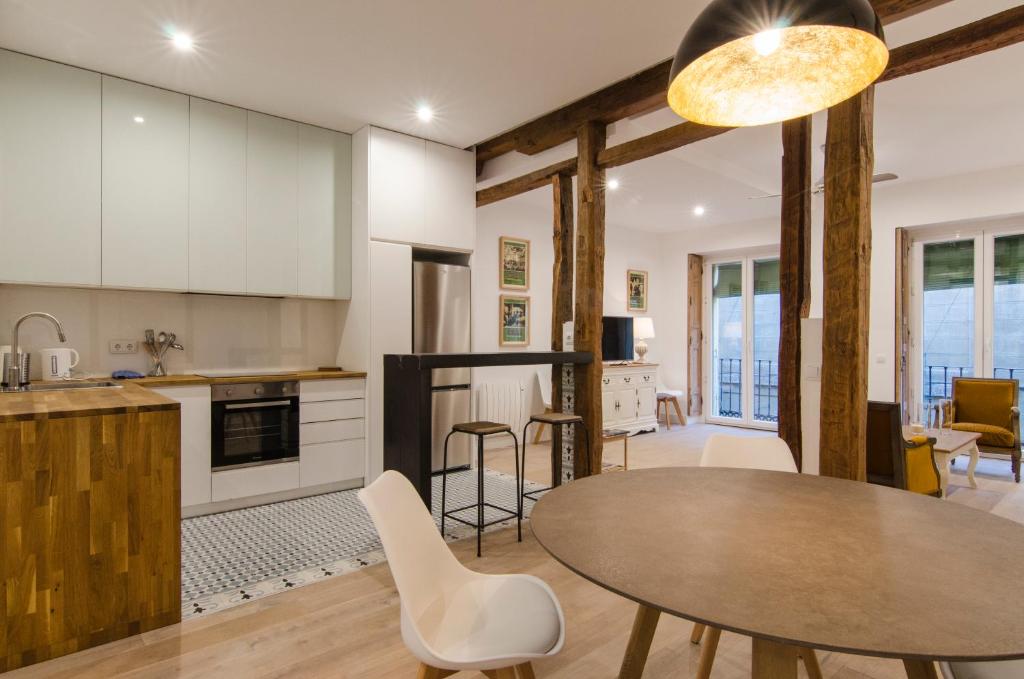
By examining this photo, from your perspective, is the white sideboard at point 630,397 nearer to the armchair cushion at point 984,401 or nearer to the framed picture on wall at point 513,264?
the framed picture on wall at point 513,264

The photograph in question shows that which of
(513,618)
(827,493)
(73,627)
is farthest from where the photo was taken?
(73,627)

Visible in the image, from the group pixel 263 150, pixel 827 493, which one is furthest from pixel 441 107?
pixel 827 493

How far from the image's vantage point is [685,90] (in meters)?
1.56

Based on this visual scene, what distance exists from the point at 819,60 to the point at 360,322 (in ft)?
11.4

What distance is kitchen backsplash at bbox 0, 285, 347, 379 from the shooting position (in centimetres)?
345

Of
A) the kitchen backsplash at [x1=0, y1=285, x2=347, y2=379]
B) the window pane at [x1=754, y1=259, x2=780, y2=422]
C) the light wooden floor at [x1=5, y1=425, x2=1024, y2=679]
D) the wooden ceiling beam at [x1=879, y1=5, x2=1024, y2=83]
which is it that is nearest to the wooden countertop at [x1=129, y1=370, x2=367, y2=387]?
the kitchen backsplash at [x1=0, y1=285, x2=347, y2=379]

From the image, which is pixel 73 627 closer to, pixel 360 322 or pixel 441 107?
pixel 360 322

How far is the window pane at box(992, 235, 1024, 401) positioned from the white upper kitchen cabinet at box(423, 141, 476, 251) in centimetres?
517

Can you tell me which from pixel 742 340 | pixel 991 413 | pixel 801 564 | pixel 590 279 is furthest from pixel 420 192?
pixel 991 413

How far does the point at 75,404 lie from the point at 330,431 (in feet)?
6.47

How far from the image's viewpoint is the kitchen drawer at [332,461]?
393 cm

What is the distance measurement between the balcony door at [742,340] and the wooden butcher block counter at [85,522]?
21.9 ft

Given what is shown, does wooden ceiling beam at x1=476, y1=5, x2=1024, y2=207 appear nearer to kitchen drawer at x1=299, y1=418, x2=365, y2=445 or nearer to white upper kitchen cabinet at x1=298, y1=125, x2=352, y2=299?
white upper kitchen cabinet at x1=298, y1=125, x2=352, y2=299

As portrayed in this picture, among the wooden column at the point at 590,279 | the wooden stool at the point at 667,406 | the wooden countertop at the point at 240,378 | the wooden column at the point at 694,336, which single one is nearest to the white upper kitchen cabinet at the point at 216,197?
the wooden countertop at the point at 240,378
